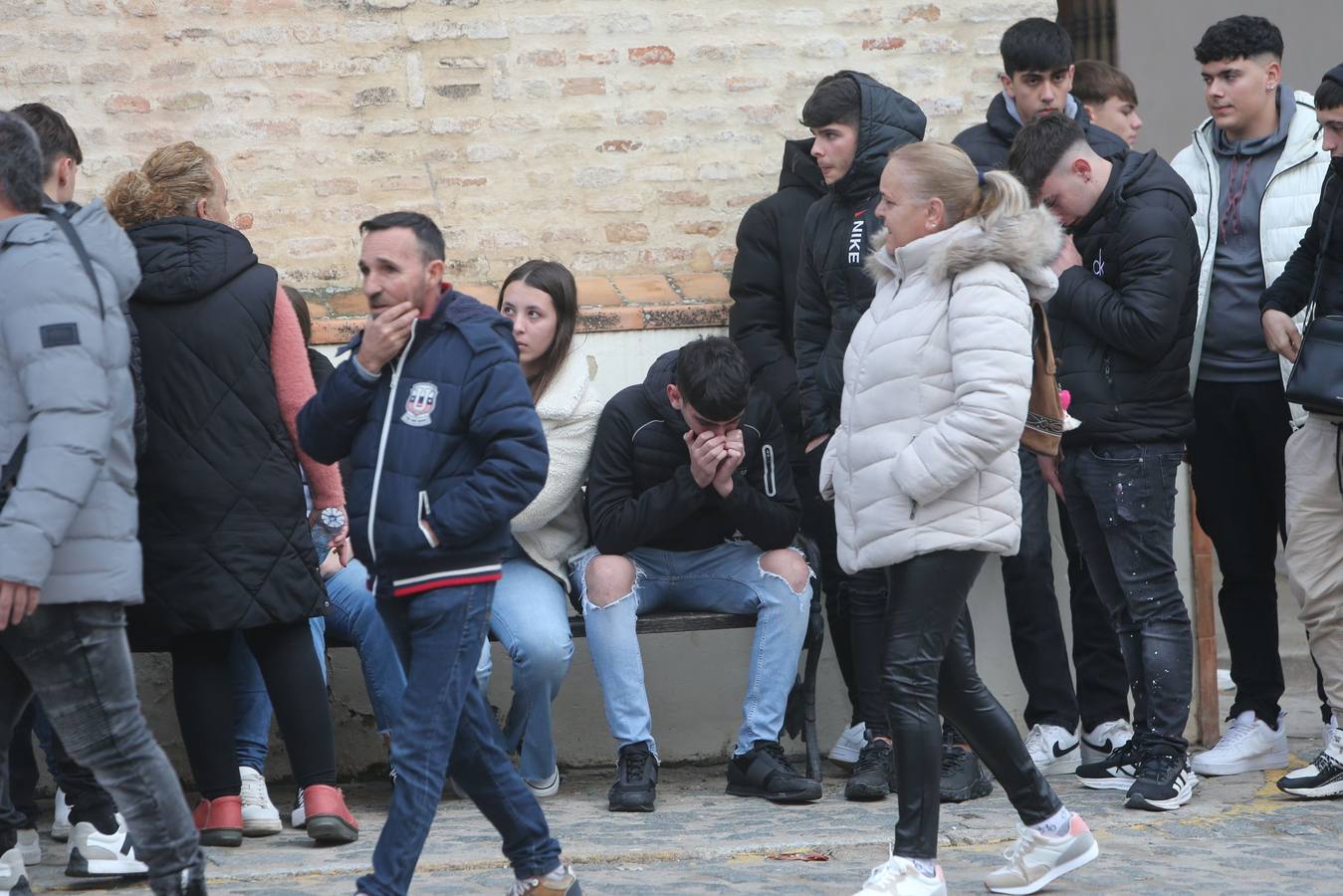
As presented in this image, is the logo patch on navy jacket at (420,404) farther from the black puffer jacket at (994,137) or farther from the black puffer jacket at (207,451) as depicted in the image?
the black puffer jacket at (994,137)

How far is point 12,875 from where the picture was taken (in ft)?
13.3

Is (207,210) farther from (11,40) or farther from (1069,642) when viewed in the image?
(1069,642)

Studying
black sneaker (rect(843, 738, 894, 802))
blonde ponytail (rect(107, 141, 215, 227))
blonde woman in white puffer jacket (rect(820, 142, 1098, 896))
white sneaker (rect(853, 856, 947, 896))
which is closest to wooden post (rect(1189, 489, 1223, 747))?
black sneaker (rect(843, 738, 894, 802))

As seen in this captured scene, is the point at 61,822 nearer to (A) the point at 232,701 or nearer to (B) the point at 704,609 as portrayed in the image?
(A) the point at 232,701

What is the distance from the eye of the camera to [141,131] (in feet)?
20.9

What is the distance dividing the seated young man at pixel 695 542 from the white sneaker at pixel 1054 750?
84 cm

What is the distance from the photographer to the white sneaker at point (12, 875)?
159 inches

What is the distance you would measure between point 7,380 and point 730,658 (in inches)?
117

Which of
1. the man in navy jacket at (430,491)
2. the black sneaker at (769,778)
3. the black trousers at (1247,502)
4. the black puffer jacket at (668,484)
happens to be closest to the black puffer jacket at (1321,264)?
the black trousers at (1247,502)

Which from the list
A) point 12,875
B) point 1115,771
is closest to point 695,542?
point 1115,771

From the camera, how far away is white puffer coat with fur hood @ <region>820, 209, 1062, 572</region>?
155 inches

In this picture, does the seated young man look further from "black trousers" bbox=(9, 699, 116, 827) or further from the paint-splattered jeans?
"black trousers" bbox=(9, 699, 116, 827)

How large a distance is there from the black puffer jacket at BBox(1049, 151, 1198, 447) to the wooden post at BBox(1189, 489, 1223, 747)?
0.87 meters

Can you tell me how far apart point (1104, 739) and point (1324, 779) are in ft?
2.39
